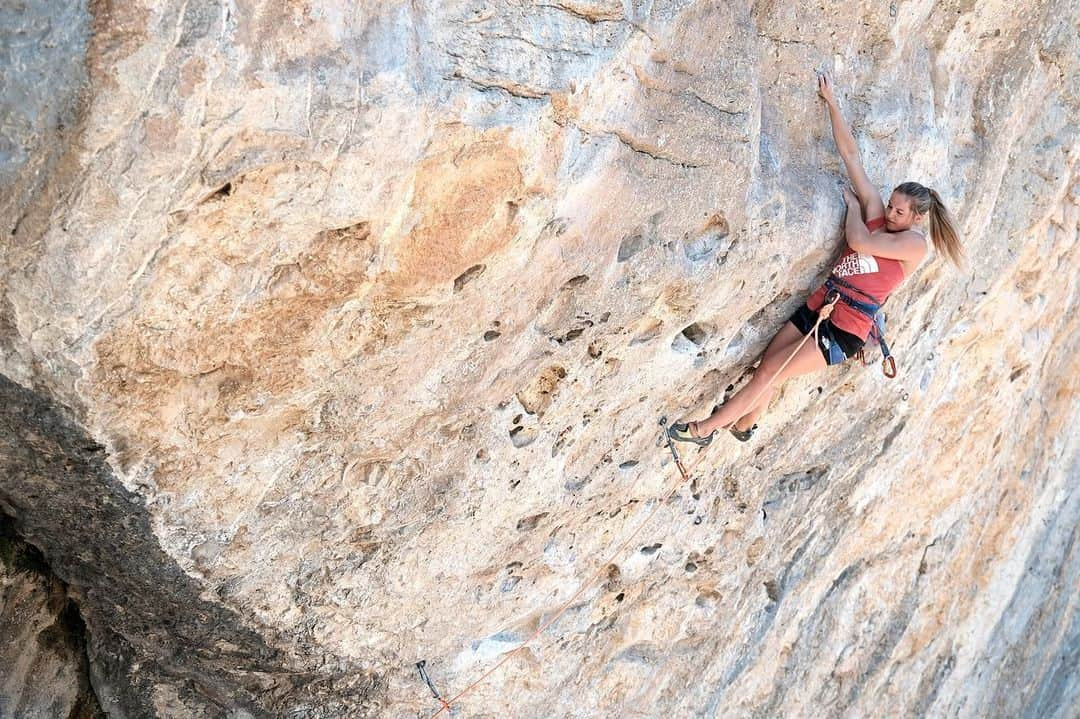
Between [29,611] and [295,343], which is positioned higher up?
[295,343]

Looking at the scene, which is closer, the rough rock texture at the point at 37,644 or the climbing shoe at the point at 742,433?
the rough rock texture at the point at 37,644

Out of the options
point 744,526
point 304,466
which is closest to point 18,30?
point 304,466

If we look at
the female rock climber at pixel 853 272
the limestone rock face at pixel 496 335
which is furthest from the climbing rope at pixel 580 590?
the female rock climber at pixel 853 272

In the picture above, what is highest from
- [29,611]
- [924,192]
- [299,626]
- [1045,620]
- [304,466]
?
[924,192]

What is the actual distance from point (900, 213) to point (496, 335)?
1.55m

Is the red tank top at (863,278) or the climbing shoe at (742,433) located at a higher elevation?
the red tank top at (863,278)

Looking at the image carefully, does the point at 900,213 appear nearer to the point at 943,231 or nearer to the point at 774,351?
the point at 943,231

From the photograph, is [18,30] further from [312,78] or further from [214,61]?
[312,78]

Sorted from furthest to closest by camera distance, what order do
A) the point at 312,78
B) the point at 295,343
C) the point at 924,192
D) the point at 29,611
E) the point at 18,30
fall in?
the point at 29,611 < the point at 924,192 < the point at 295,343 < the point at 312,78 < the point at 18,30

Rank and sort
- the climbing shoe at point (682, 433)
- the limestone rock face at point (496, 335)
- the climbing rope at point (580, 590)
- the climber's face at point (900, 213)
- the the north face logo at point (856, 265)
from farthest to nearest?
the climbing rope at point (580, 590), the climbing shoe at point (682, 433), the the north face logo at point (856, 265), the climber's face at point (900, 213), the limestone rock face at point (496, 335)

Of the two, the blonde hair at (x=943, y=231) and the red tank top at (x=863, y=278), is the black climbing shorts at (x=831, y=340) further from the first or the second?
the blonde hair at (x=943, y=231)

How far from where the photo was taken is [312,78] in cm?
249

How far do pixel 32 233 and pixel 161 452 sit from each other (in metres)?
0.82

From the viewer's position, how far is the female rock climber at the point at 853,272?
3605mm
